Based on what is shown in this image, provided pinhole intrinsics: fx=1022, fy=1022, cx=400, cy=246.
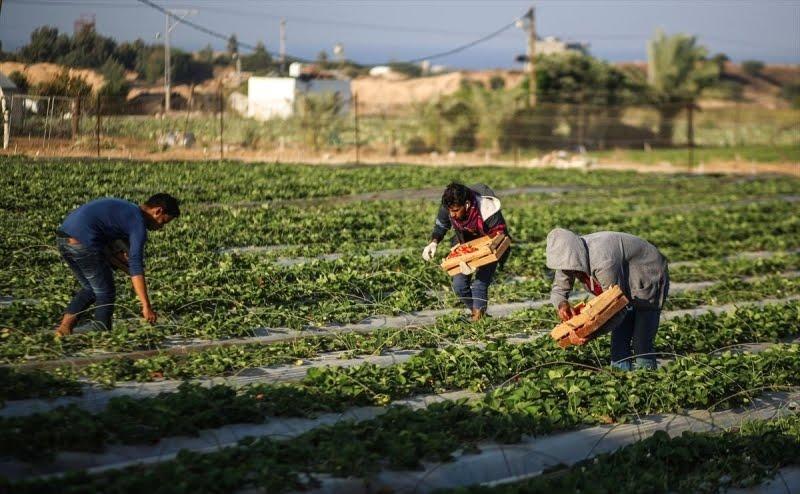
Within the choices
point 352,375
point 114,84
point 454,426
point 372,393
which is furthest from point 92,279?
point 114,84

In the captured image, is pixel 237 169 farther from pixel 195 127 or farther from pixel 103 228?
pixel 103 228

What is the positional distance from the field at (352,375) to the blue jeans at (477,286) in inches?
8.3

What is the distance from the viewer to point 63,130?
16.0 metres

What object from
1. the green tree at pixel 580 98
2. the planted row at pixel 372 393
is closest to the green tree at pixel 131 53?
the planted row at pixel 372 393

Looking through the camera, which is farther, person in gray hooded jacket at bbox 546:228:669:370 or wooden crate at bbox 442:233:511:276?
wooden crate at bbox 442:233:511:276

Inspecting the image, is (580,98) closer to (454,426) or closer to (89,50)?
(89,50)

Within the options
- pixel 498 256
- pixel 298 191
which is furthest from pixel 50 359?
pixel 298 191

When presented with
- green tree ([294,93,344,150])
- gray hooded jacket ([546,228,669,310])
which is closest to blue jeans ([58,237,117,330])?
gray hooded jacket ([546,228,669,310])

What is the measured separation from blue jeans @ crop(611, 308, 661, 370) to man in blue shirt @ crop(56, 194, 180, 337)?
12.4ft

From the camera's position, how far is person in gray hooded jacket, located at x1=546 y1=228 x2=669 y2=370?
7.65 metres

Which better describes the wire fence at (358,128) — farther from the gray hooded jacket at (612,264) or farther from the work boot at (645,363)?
the work boot at (645,363)

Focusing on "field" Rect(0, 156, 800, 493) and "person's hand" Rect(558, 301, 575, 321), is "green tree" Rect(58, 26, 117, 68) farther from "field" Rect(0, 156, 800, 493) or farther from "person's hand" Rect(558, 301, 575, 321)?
"person's hand" Rect(558, 301, 575, 321)

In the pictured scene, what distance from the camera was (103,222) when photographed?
338 inches

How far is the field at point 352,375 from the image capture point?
20.0ft
